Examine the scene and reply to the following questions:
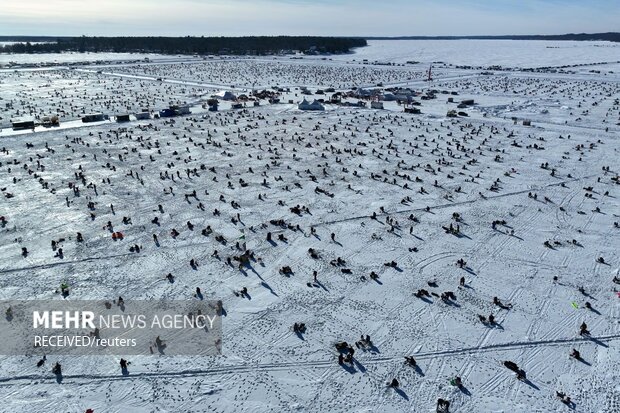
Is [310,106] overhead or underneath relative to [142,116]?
overhead

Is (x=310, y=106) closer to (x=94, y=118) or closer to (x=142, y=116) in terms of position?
(x=142, y=116)

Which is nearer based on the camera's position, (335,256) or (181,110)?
(335,256)

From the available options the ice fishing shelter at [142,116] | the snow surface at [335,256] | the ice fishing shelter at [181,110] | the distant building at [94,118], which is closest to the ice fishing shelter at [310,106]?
the snow surface at [335,256]

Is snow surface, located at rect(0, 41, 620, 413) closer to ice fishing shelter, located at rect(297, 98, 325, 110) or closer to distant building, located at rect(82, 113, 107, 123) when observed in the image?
distant building, located at rect(82, 113, 107, 123)

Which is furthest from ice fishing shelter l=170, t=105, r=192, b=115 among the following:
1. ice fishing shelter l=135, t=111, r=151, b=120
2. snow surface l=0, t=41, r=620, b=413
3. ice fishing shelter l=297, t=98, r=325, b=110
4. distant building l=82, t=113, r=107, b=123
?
ice fishing shelter l=297, t=98, r=325, b=110

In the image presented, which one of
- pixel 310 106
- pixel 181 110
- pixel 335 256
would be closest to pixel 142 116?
pixel 181 110

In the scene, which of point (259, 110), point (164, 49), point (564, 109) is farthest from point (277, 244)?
point (164, 49)

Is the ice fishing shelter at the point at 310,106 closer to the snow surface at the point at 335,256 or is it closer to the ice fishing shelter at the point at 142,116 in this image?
the snow surface at the point at 335,256

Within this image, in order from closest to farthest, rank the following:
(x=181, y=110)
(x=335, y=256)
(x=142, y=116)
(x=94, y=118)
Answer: (x=335, y=256)
(x=94, y=118)
(x=142, y=116)
(x=181, y=110)

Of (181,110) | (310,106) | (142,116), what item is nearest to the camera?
(142,116)
